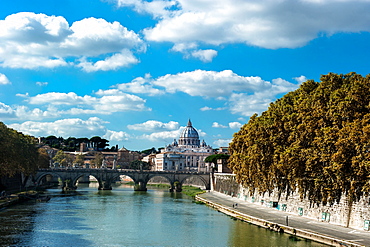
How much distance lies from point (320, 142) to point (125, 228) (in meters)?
18.0

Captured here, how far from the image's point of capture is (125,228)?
4384cm

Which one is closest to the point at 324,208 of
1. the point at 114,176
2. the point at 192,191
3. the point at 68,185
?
the point at 192,191

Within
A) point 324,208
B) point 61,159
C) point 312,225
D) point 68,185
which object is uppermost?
point 61,159

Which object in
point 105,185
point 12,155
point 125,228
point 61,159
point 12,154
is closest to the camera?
point 125,228

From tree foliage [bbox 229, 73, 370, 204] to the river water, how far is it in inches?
216

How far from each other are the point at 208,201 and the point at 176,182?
35614mm

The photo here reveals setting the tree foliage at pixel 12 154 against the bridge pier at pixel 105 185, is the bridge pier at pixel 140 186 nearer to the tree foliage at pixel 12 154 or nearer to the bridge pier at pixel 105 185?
the bridge pier at pixel 105 185

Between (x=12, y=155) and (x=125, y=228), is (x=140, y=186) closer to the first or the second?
(x=12, y=155)

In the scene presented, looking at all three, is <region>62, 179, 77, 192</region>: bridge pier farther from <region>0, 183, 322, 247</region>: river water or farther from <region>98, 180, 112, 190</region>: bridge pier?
<region>0, 183, 322, 247</region>: river water

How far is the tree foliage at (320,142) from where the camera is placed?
35594 mm

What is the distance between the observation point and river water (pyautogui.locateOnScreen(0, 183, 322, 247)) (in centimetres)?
3631

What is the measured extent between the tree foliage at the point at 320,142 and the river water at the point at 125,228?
549 centimetres

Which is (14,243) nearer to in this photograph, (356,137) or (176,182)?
(356,137)

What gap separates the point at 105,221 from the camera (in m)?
48.3
